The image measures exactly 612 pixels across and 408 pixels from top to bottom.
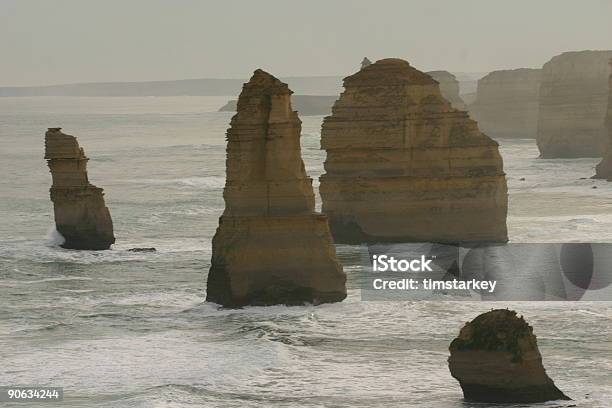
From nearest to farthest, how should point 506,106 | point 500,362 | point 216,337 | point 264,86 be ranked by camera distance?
point 500,362, point 216,337, point 264,86, point 506,106

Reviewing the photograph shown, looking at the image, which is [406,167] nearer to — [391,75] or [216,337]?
[391,75]

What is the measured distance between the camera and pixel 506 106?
178250 mm

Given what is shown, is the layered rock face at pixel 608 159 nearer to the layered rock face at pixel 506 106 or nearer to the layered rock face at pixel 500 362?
the layered rock face at pixel 500 362

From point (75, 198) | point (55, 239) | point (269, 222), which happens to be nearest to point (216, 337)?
point (269, 222)

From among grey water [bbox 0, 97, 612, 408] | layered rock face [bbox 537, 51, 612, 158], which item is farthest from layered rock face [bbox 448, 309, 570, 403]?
layered rock face [bbox 537, 51, 612, 158]

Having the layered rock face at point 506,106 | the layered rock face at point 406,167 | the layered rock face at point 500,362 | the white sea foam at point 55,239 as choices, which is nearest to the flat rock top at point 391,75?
the layered rock face at point 406,167

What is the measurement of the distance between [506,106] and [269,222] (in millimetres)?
137764

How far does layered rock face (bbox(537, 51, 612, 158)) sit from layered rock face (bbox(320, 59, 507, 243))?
66361 millimetres

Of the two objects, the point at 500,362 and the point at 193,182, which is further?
the point at 193,182

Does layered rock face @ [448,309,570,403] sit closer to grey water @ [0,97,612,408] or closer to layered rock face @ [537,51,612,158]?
grey water @ [0,97,612,408]

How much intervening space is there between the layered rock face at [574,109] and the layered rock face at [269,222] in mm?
81525

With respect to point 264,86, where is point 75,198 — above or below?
below

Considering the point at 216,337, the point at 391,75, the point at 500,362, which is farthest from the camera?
the point at 391,75

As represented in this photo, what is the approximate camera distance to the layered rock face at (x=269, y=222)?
1692 inches
